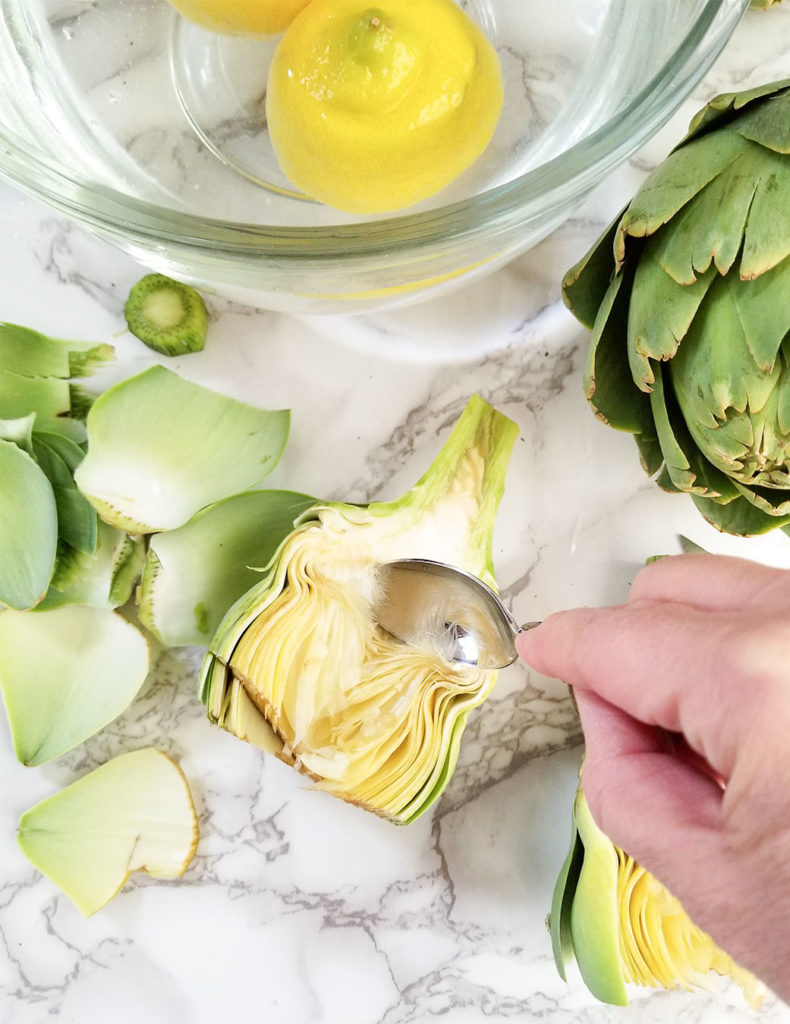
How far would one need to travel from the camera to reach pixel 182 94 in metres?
0.73

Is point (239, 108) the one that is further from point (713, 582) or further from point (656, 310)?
point (713, 582)

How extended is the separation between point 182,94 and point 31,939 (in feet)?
2.17

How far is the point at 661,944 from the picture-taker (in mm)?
708

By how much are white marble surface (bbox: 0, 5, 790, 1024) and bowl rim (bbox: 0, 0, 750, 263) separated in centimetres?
23

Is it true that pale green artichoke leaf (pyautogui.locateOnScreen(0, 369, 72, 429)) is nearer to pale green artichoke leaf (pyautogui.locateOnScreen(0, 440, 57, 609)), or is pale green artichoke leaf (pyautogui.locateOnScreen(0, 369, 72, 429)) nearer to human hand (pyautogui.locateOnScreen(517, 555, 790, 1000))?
pale green artichoke leaf (pyautogui.locateOnScreen(0, 440, 57, 609))

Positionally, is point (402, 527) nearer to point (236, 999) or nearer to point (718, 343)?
point (718, 343)

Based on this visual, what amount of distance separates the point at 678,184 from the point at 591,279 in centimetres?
9

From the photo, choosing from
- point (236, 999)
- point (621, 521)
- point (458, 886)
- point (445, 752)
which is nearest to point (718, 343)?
point (621, 521)

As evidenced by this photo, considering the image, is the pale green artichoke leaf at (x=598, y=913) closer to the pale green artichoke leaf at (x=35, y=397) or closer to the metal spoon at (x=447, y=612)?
the metal spoon at (x=447, y=612)

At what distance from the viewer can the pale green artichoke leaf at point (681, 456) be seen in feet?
2.07

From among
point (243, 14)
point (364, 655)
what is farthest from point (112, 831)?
point (243, 14)

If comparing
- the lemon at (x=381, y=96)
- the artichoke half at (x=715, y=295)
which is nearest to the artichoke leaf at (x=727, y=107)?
the artichoke half at (x=715, y=295)

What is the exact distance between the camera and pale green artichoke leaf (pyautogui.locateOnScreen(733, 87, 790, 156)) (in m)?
0.55

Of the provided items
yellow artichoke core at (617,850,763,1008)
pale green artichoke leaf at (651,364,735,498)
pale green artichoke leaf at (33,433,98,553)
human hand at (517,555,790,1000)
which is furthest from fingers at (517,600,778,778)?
pale green artichoke leaf at (33,433,98,553)
